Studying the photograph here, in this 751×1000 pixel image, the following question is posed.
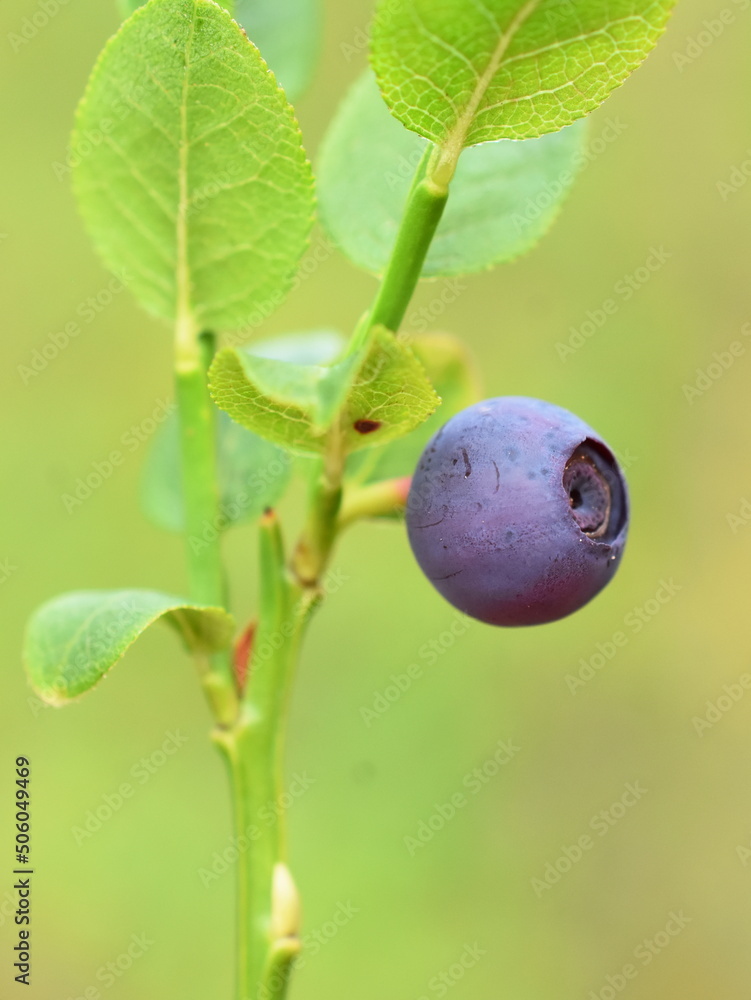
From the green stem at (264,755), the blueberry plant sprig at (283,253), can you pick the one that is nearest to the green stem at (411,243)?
the blueberry plant sprig at (283,253)

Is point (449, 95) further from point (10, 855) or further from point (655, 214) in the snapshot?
point (655, 214)

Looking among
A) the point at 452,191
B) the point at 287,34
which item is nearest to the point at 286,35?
the point at 287,34

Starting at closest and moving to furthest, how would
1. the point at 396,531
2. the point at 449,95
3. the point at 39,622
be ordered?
the point at 449,95
the point at 39,622
the point at 396,531

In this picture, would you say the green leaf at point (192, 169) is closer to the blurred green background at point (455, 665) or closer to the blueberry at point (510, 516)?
the blueberry at point (510, 516)

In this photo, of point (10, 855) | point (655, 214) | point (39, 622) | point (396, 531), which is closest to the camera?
point (39, 622)

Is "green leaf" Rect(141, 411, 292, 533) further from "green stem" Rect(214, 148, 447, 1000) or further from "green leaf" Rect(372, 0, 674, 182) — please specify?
"green leaf" Rect(372, 0, 674, 182)

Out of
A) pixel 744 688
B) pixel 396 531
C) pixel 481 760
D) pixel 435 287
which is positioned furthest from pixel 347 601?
pixel 744 688

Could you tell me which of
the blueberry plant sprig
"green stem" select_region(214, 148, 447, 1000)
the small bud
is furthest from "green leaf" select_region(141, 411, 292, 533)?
the small bud
